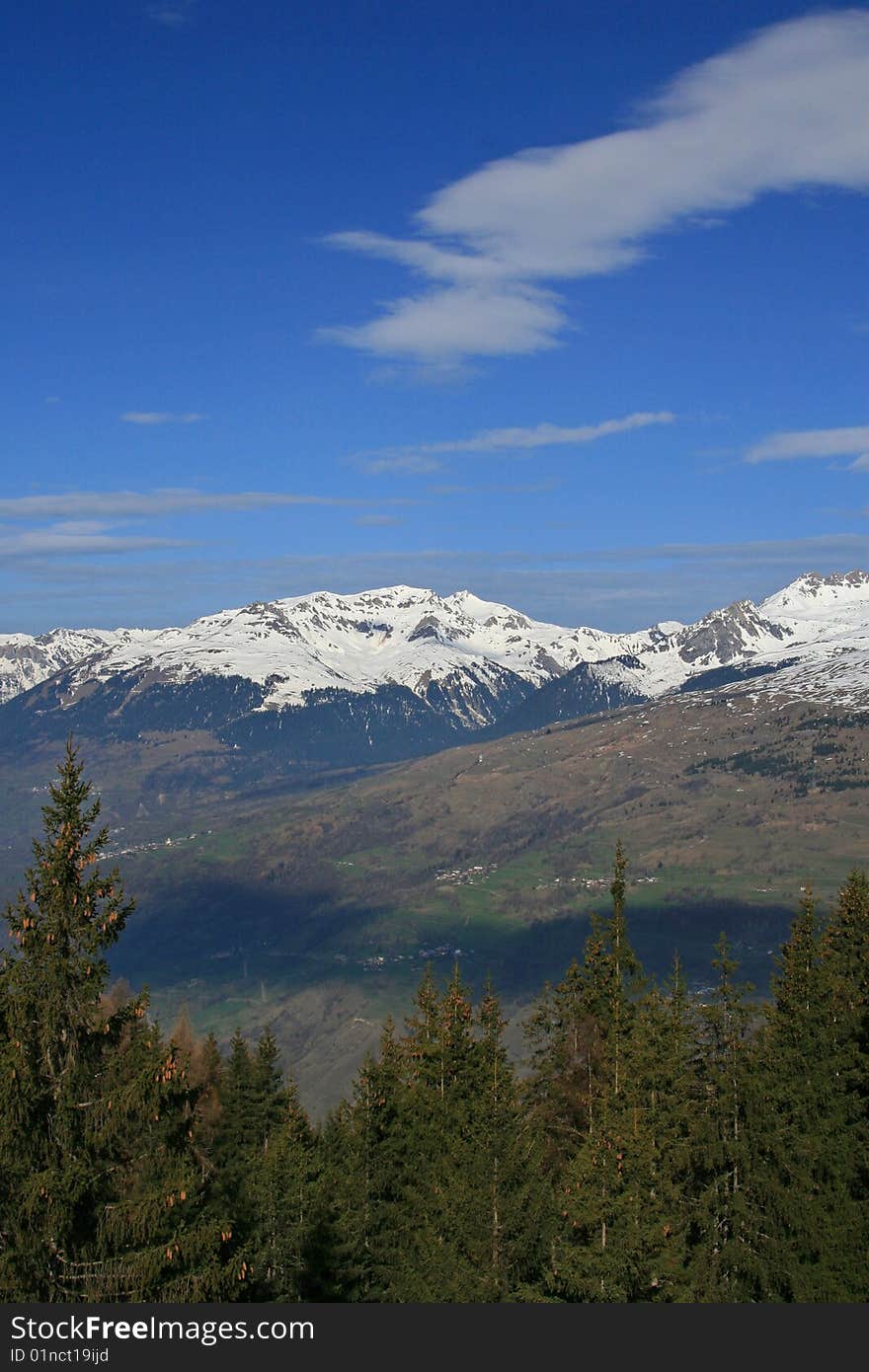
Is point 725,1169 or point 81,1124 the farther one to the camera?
point 725,1169

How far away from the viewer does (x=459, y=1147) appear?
46438mm

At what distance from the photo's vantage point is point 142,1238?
26.4 meters

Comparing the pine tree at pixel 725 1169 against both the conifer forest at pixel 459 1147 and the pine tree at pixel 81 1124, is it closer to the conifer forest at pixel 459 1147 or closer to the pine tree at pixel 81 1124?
the conifer forest at pixel 459 1147

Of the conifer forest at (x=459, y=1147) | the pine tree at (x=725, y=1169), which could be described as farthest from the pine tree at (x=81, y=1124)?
the pine tree at (x=725, y=1169)

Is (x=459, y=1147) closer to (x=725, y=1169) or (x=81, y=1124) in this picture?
(x=725, y=1169)

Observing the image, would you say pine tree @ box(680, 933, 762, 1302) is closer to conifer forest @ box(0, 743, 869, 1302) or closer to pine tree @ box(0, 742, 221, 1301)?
conifer forest @ box(0, 743, 869, 1302)

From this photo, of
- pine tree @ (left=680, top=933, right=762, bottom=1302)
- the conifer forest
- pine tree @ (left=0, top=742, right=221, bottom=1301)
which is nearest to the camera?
pine tree @ (left=0, top=742, right=221, bottom=1301)

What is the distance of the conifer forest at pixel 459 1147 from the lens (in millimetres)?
26375

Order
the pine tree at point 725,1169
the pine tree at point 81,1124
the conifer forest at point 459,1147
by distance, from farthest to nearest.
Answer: the pine tree at point 725,1169, the conifer forest at point 459,1147, the pine tree at point 81,1124

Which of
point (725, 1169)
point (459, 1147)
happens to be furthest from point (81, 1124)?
point (725, 1169)

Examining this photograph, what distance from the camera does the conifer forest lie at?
26375mm

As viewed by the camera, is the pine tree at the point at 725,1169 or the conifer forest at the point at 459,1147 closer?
the conifer forest at the point at 459,1147

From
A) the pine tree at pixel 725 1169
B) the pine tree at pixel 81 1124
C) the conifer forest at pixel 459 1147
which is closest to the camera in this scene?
the pine tree at pixel 81 1124

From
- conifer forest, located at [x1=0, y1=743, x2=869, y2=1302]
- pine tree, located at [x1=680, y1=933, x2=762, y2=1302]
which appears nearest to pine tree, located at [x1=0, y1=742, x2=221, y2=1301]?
conifer forest, located at [x1=0, y1=743, x2=869, y2=1302]
